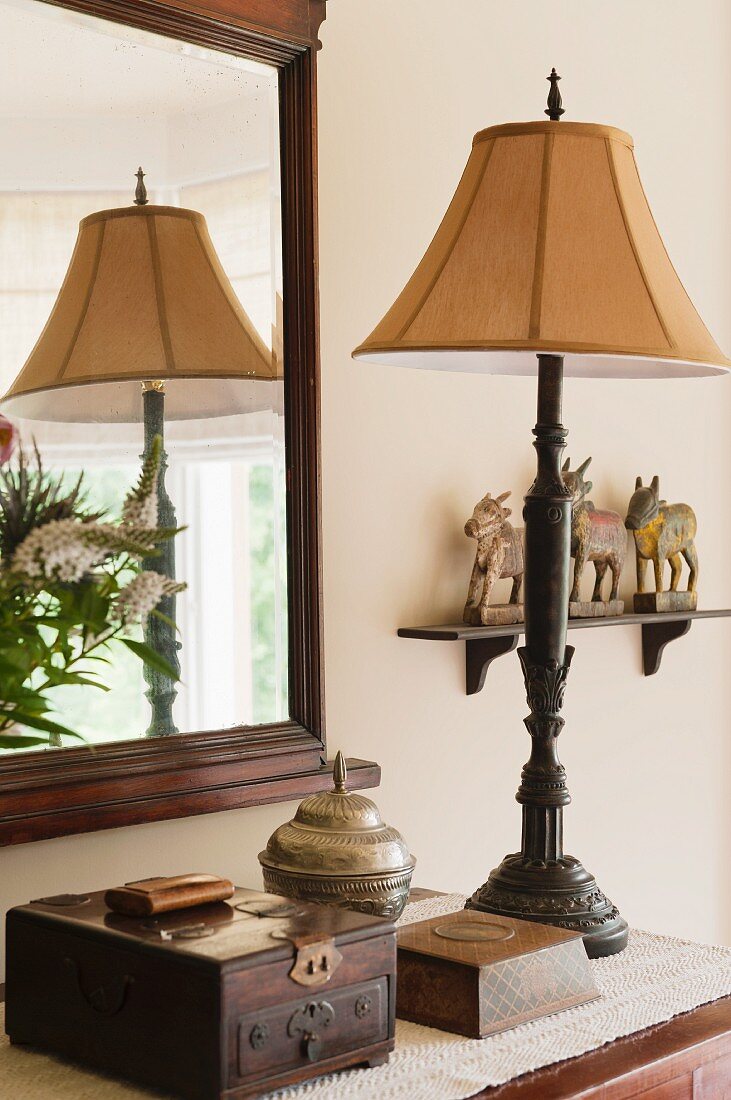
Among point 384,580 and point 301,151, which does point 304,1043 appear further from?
point 301,151

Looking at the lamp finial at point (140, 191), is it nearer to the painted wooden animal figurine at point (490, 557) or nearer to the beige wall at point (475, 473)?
the beige wall at point (475, 473)

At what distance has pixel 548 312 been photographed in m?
1.23

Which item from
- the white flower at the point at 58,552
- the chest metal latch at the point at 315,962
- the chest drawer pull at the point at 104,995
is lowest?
the chest drawer pull at the point at 104,995

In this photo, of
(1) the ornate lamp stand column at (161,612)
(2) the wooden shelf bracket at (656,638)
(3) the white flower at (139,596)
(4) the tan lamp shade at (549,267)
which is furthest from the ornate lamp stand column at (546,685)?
(2) the wooden shelf bracket at (656,638)

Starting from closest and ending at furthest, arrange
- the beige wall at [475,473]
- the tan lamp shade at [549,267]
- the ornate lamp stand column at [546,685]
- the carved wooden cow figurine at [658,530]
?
the tan lamp shade at [549,267], the ornate lamp stand column at [546,685], the beige wall at [475,473], the carved wooden cow figurine at [658,530]

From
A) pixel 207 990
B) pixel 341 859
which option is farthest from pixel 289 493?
pixel 207 990

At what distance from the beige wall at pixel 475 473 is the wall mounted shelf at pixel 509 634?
0.9 inches

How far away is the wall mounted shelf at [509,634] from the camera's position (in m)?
1.66

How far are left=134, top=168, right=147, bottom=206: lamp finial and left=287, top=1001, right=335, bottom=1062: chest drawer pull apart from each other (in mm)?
836

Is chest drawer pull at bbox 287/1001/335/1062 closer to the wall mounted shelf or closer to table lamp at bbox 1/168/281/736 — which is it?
table lamp at bbox 1/168/281/736

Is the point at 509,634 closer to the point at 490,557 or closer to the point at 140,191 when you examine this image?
the point at 490,557

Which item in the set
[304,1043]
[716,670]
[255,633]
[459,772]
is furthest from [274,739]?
[716,670]

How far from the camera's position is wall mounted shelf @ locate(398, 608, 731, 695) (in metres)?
1.66

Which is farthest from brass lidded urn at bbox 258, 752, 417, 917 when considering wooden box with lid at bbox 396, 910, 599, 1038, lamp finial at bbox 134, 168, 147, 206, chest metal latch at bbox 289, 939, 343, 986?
lamp finial at bbox 134, 168, 147, 206
